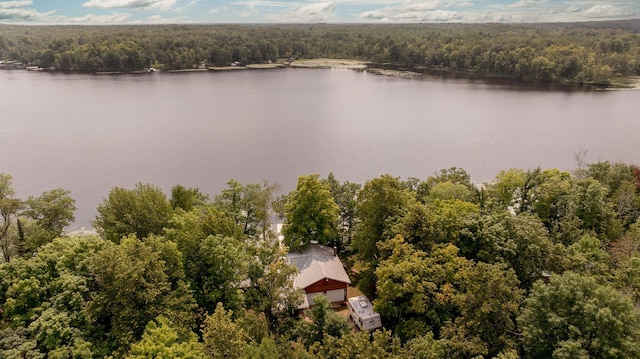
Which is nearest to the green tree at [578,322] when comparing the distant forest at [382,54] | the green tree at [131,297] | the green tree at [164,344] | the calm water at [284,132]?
the green tree at [164,344]

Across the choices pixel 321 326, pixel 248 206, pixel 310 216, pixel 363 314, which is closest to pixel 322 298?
pixel 321 326

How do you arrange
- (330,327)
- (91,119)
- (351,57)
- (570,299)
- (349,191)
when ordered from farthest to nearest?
(351,57)
(91,119)
(349,191)
(330,327)
(570,299)

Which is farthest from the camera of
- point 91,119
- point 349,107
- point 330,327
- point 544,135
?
point 349,107

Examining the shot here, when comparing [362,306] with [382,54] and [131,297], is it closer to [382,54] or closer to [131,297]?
[131,297]

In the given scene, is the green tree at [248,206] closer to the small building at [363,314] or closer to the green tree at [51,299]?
the small building at [363,314]

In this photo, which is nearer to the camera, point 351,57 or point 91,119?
point 91,119

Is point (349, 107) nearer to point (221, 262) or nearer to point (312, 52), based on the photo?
point (221, 262)

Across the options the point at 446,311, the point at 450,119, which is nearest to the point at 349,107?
the point at 450,119
